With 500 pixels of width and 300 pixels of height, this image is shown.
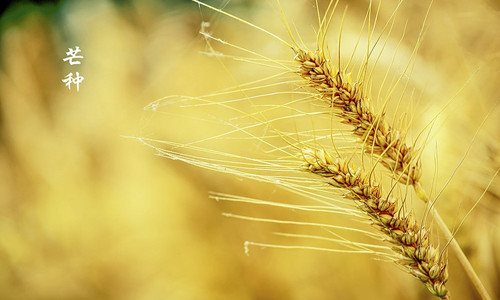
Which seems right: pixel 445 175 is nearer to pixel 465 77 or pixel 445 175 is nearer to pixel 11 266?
pixel 465 77

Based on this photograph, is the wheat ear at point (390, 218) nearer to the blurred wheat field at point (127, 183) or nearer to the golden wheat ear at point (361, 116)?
the golden wheat ear at point (361, 116)

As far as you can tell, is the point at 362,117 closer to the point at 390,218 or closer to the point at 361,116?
the point at 361,116

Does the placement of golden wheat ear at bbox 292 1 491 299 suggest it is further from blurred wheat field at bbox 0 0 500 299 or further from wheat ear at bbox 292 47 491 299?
blurred wheat field at bbox 0 0 500 299

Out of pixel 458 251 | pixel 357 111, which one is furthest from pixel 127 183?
pixel 458 251

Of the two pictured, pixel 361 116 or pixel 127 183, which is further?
pixel 127 183

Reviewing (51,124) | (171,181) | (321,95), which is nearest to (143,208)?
(171,181)

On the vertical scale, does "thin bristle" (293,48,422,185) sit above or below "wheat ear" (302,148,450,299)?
above

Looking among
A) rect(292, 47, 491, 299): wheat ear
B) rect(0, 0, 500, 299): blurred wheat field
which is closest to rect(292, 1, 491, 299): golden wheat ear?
rect(292, 47, 491, 299): wheat ear
